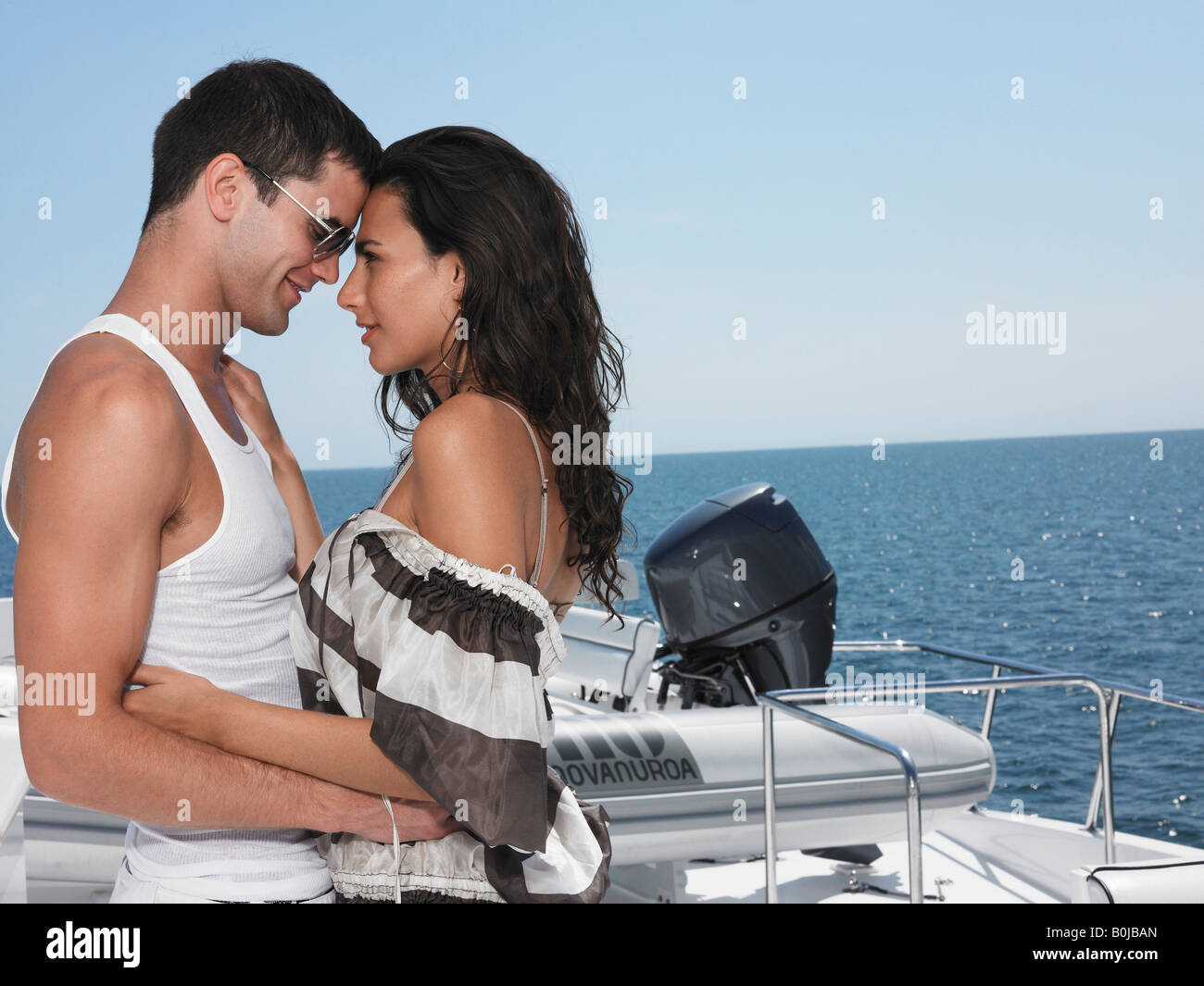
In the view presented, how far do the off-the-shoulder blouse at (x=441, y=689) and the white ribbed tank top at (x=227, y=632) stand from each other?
5 cm

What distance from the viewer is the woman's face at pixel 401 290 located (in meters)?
1.43

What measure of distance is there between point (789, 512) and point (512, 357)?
10.3 ft

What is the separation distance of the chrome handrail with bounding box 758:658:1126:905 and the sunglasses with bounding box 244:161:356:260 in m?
1.54

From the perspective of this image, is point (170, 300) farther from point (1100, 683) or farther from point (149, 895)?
point (1100, 683)

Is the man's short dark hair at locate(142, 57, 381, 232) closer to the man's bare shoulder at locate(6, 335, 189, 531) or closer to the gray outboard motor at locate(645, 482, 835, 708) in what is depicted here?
the man's bare shoulder at locate(6, 335, 189, 531)

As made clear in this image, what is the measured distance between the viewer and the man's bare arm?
3.79 ft

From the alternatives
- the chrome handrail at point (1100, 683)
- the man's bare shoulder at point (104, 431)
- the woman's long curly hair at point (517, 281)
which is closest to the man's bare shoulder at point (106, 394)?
the man's bare shoulder at point (104, 431)

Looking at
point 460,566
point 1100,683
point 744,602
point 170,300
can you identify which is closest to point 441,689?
point 460,566

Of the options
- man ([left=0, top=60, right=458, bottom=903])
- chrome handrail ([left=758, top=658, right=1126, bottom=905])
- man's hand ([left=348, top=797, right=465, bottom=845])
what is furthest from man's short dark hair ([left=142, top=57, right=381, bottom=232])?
chrome handrail ([left=758, top=658, right=1126, bottom=905])
